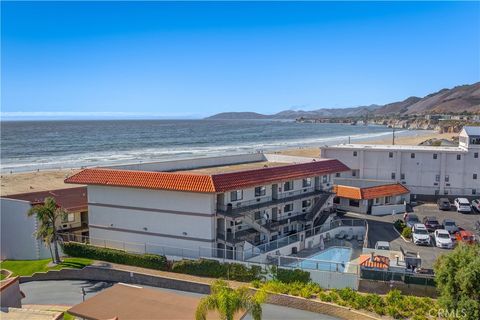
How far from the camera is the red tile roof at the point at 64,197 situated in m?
39.0

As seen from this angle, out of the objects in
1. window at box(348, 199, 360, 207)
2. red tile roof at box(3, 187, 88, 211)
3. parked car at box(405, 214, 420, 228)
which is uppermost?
red tile roof at box(3, 187, 88, 211)

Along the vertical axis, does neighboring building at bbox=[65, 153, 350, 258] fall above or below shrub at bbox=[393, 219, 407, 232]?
above

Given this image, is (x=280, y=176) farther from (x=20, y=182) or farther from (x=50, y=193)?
(x=20, y=182)

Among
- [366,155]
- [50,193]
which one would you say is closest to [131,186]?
[50,193]

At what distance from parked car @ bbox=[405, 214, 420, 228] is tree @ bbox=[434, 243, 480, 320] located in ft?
60.4

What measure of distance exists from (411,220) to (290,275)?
17589 mm

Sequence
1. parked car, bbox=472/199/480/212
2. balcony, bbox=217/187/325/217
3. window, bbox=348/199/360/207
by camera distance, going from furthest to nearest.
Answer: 1. parked car, bbox=472/199/480/212
2. window, bbox=348/199/360/207
3. balcony, bbox=217/187/325/217

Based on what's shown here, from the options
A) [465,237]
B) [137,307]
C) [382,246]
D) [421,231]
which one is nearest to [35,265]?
[137,307]

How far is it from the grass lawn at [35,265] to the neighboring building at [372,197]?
2431 cm

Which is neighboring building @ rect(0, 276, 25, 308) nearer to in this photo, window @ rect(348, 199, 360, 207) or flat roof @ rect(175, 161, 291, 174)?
flat roof @ rect(175, 161, 291, 174)

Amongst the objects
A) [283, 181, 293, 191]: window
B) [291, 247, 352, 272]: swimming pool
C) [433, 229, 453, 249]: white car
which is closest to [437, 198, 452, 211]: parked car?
[433, 229, 453, 249]: white car

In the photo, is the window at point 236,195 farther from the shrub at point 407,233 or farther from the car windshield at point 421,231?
the car windshield at point 421,231

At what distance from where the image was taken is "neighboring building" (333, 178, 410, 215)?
154ft

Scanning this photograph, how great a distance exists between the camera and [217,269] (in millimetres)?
31188
